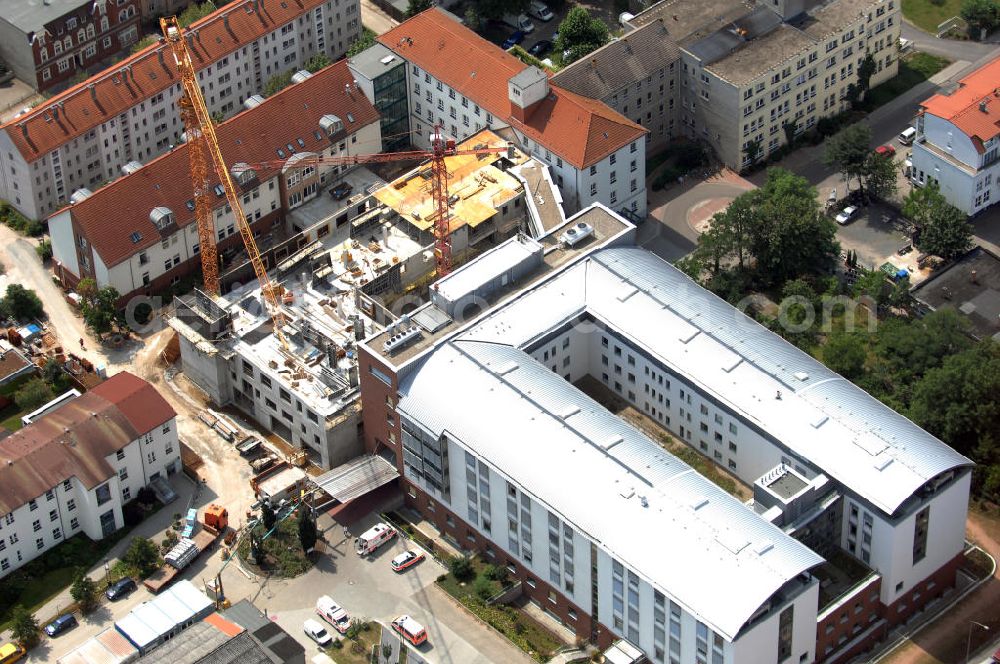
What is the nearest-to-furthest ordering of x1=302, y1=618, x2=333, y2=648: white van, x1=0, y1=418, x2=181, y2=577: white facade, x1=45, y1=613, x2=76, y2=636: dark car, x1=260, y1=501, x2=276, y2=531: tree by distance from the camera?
1. x1=302, y1=618, x2=333, y2=648: white van
2. x1=45, y1=613, x2=76, y2=636: dark car
3. x1=0, y1=418, x2=181, y2=577: white facade
4. x1=260, y1=501, x2=276, y2=531: tree

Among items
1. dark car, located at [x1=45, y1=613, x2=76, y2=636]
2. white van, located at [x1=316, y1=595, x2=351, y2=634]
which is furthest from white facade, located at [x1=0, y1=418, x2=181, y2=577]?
white van, located at [x1=316, y1=595, x2=351, y2=634]

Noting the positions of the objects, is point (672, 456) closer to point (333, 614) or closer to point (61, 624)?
point (333, 614)

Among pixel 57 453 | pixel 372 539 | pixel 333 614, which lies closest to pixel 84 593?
pixel 57 453

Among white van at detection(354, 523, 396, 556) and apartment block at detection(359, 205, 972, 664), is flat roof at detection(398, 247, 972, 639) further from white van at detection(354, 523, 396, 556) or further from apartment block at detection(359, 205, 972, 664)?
white van at detection(354, 523, 396, 556)

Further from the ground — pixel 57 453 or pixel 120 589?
pixel 57 453

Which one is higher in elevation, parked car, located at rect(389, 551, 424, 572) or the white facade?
the white facade

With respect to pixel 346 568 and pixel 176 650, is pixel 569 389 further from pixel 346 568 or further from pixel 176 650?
pixel 176 650

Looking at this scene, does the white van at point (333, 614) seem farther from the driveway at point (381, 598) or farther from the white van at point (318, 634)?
the white van at point (318, 634)

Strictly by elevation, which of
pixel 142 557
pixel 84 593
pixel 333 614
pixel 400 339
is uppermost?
pixel 400 339
